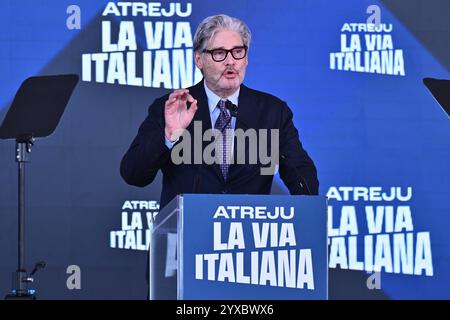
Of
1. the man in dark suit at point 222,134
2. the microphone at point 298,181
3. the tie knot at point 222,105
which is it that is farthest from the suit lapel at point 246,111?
the microphone at point 298,181

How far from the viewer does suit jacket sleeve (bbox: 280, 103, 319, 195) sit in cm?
488

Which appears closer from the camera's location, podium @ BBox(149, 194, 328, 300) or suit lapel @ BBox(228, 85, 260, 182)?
podium @ BBox(149, 194, 328, 300)

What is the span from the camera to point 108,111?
6.39 metres

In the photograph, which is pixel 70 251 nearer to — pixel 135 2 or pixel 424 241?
pixel 135 2

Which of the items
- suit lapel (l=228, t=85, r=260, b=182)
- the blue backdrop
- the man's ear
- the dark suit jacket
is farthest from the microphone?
the blue backdrop

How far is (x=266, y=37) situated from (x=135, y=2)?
827 millimetres

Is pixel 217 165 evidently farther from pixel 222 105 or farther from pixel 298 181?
pixel 298 181

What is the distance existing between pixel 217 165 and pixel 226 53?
0.63 m

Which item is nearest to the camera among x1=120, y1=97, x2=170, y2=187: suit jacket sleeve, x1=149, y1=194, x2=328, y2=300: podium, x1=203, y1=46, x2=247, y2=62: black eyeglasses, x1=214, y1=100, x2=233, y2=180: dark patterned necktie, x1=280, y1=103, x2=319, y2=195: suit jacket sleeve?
x1=149, y1=194, x2=328, y2=300: podium

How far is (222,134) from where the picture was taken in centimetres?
555

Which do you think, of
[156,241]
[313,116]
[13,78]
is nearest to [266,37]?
[313,116]

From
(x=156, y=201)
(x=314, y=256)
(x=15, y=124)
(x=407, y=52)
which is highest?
(x=407, y=52)

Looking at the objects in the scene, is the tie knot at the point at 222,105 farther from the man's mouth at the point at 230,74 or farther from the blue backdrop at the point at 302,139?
the blue backdrop at the point at 302,139

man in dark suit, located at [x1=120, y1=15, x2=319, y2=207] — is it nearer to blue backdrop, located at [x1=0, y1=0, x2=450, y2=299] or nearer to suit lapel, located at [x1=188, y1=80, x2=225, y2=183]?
suit lapel, located at [x1=188, y1=80, x2=225, y2=183]
